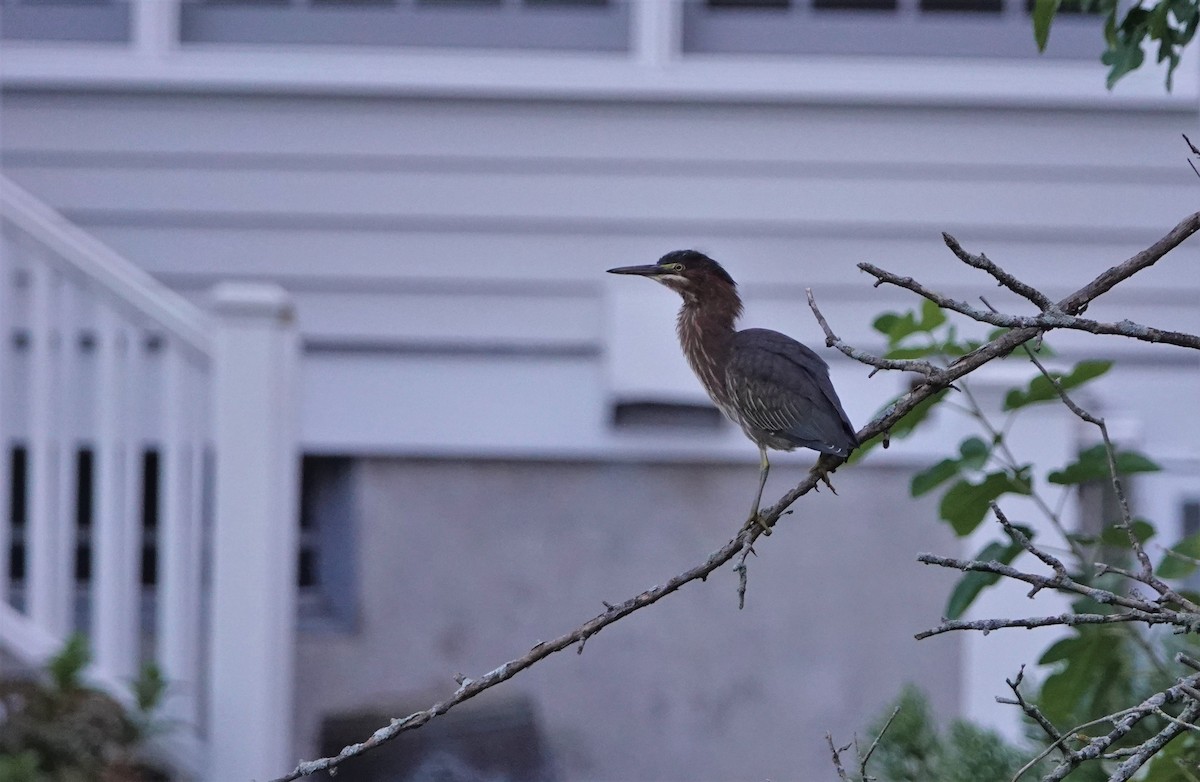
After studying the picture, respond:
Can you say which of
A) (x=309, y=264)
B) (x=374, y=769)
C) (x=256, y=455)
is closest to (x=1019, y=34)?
(x=309, y=264)

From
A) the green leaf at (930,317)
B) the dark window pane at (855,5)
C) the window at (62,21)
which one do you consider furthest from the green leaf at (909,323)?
the window at (62,21)

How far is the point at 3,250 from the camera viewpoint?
381 cm

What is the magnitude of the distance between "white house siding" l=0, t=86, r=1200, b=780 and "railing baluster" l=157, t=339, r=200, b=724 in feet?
2.72

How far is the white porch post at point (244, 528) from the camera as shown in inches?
146

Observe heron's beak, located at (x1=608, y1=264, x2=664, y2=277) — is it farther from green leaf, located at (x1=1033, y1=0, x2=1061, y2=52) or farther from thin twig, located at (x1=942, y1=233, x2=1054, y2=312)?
thin twig, located at (x1=942, y1=233, x2=1054, y2=312)

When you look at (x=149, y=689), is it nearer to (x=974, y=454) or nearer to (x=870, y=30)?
(x=974, y=454)

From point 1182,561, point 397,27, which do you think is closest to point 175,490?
point 397,27

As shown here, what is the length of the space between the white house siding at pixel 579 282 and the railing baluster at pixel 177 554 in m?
0.83

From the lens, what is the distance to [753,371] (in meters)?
2.29

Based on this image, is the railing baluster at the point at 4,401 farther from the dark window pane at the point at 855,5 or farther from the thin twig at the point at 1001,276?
the thin twig at the point at 1001,276

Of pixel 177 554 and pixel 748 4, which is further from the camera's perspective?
pixel 748 4

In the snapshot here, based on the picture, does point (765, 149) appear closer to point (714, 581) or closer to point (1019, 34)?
point (1019, 34)

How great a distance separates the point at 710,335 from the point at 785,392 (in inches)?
11.6

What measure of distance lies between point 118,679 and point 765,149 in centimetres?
250
